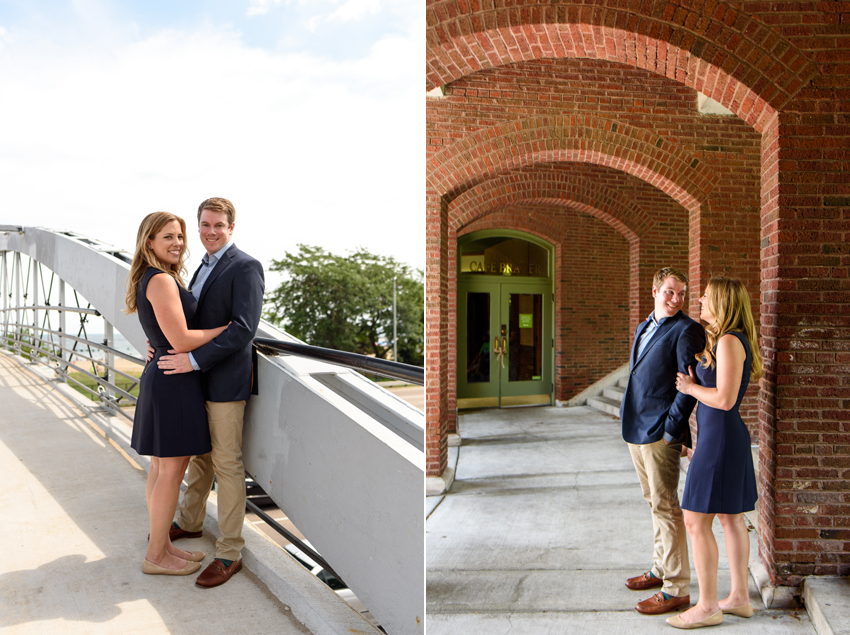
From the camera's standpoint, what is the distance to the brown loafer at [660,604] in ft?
10.4

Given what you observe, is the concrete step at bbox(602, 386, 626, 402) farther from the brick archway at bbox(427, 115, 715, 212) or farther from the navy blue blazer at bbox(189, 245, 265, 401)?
the navy blue blazer at bbox(189, 245, 265, 401)

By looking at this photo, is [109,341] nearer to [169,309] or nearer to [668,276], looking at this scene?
[169,309]

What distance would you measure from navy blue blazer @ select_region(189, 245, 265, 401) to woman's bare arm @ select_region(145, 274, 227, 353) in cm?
8

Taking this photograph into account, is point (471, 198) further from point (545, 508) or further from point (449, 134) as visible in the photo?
point (545, 508)

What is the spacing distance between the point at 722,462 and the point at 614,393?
7.32 metres

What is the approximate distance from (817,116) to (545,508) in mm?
3587

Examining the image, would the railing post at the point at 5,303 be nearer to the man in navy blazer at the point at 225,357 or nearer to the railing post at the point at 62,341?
the railing post at the point at 62,341

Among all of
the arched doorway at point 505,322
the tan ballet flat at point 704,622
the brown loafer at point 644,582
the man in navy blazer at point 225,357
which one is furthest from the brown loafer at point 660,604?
the arched doorway at point 505,322

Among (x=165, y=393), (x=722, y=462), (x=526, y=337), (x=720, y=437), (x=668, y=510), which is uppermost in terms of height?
(x=165, y=393)

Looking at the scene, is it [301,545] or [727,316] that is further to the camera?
[727,316]

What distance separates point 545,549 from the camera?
417cm

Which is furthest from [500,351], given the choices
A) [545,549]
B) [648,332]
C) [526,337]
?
[648,332]

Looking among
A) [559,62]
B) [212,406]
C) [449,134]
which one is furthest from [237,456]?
[559,62]

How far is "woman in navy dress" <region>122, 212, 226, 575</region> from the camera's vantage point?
2236 millimetres
